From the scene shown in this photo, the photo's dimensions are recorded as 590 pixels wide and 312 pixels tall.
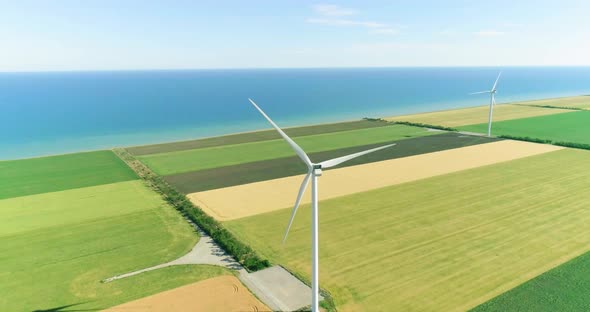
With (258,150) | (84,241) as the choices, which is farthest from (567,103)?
(84,241)

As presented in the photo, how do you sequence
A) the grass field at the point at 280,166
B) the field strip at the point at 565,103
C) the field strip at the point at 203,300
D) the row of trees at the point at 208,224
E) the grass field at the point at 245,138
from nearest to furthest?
the field strip at the point at 203,300 < the row of trees at the point at 208,224 < the grass field at the point at 280,166 < the grass field at the point at 245,138 < the field strip at the point at 565,103

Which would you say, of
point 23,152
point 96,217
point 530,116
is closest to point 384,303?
point 96,217

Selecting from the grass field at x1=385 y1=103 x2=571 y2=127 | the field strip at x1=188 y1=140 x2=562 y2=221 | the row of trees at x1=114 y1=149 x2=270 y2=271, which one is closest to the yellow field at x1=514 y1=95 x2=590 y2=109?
the grass field at x1=385 y1=103 x2=571 y2=127

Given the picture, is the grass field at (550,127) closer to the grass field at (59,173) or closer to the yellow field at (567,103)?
the yellow field at (567,103)

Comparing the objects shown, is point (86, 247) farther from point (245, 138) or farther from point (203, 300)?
point (245, 138)

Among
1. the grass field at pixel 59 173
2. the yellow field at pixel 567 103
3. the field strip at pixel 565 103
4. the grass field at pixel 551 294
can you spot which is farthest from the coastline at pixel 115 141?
the yellow field at pixel 567 103

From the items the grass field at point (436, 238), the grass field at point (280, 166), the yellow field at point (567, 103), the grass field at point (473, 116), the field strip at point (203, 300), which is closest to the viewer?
the field strip at point (203, 300)

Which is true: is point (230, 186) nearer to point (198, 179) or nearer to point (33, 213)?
point (198, 179)
